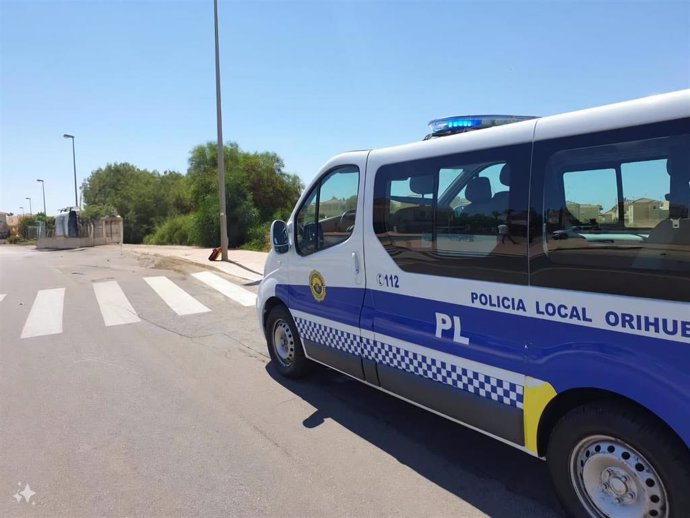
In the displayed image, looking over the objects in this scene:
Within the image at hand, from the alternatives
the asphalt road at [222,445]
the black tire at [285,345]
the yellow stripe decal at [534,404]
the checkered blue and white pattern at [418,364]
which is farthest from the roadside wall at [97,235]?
the yellow stripe decal at [534,404]

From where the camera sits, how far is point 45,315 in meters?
8.94

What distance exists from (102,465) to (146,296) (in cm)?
→ 775

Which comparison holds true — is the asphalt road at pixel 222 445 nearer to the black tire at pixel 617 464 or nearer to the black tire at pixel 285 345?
the black tire at pixel 285 345

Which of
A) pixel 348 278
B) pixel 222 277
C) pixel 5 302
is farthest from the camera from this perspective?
pixel 222 277

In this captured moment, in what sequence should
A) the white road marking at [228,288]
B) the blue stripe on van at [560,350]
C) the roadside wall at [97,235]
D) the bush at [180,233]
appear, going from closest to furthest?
the blue stripe on van at [560,350] < the white road marking at [228,288] < the bush at [180,233] < the roadside wall at [97,235]

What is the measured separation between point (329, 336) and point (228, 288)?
7606 millimetres

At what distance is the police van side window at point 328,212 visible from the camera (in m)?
4.08

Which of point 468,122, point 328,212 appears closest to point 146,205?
point 328,212

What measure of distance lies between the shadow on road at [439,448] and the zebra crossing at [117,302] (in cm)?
499

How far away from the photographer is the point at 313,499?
2994mm

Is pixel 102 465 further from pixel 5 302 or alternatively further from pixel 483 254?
pixel 5 302

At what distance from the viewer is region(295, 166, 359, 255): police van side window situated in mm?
4082

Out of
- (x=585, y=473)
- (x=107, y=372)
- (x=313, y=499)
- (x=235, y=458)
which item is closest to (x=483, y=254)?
(x=585, y=473)

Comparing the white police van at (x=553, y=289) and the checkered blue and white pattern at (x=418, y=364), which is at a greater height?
the white police van at (x=553, y=289)
